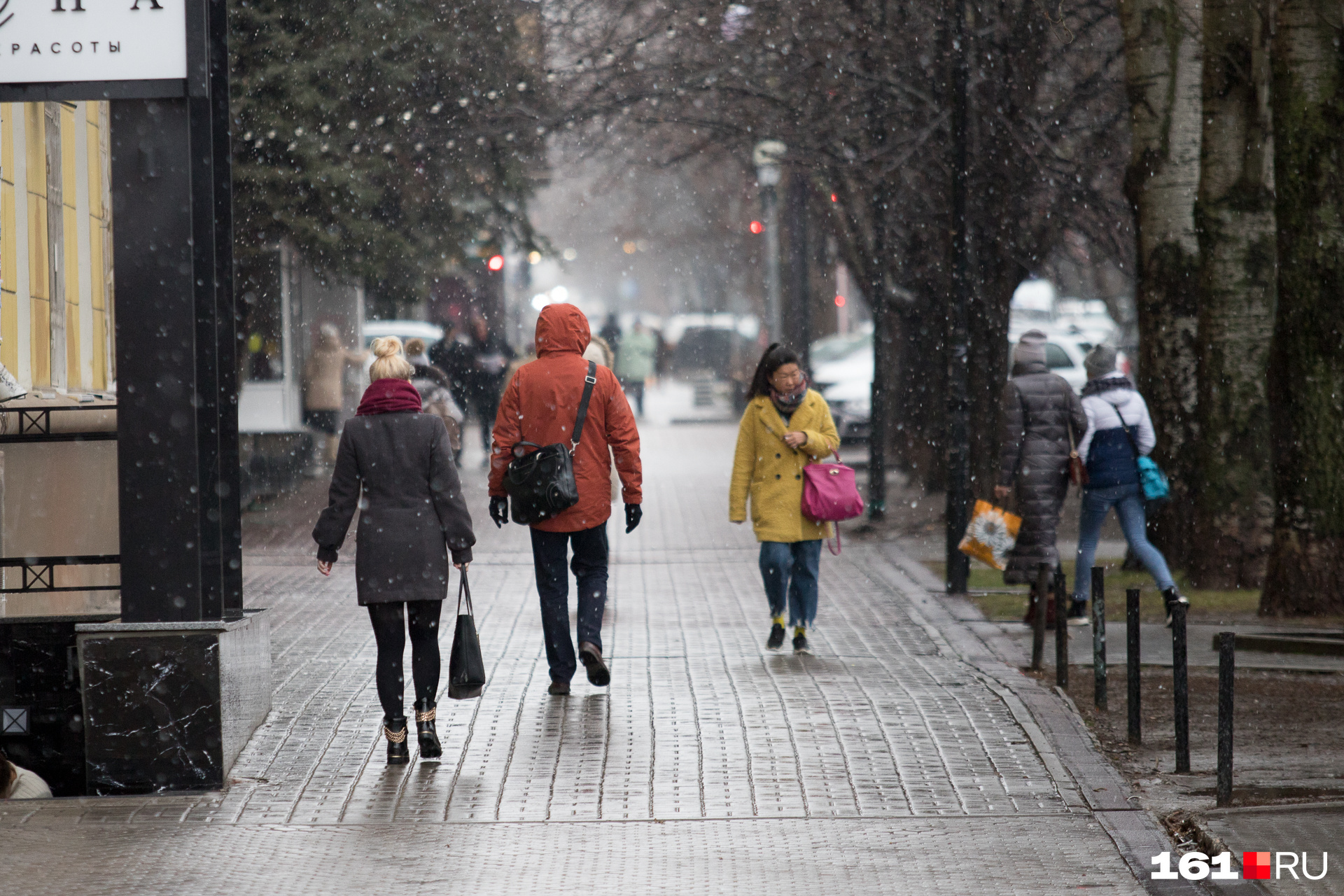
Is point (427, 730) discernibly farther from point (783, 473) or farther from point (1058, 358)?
point (1058, 358)

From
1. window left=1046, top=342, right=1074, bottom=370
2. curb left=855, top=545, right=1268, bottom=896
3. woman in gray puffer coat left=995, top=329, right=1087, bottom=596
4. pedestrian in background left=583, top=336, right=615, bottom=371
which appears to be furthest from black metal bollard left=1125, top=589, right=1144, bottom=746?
window left=1046, top=342, right=1074, bottom=370

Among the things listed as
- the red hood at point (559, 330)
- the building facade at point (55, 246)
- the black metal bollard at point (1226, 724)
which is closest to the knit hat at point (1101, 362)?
the red hood at point (559, 330)

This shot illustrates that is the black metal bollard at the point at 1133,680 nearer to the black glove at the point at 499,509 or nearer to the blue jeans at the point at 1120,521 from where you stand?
the black glove at the point at 499,509

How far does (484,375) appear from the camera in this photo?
2252 centimetres

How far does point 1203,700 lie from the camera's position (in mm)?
8320

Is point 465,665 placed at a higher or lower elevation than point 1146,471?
lower

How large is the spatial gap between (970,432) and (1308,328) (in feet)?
19.2

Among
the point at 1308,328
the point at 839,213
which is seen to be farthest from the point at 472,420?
the point at 1308,328

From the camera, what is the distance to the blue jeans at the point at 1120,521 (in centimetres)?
1059

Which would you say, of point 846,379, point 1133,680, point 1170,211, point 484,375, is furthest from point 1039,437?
point 846,379

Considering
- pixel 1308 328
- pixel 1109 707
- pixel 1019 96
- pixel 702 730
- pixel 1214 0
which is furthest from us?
pixel 1019 96

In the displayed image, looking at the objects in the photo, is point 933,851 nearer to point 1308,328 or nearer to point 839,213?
point 1308,328

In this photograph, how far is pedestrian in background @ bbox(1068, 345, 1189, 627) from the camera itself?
418 inches

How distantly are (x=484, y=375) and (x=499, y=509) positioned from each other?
1432 centimetres
